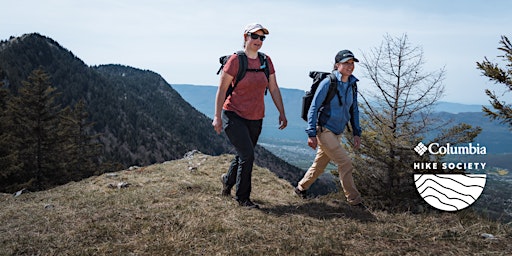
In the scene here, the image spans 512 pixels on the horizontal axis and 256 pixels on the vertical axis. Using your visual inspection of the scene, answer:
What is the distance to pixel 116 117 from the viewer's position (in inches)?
3297

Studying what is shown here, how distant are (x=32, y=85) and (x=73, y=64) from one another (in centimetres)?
8407

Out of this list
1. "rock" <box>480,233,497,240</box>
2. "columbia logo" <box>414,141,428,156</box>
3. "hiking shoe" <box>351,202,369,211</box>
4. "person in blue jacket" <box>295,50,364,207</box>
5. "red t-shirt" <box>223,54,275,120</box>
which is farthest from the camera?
"columbia logo" <box>414,141,428,156</box>

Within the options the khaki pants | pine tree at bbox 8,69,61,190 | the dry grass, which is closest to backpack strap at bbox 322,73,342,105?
the khaki pants

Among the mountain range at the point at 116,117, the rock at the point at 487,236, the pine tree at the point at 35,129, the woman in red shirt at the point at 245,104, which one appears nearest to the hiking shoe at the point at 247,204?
the woman in red shirt at the point at 245,104

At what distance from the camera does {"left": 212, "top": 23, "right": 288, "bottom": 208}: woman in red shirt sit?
5.47 meters

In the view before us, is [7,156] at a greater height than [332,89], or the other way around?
[332,89]

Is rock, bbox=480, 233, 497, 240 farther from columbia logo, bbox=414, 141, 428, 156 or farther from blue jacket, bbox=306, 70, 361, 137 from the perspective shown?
columbia logo, bbox=414, 141, 428, 156

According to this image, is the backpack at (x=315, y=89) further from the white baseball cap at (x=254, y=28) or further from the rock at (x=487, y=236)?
the rock at (x=487, y=236)

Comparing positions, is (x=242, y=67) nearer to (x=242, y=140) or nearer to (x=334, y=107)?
(x=242, y=140)

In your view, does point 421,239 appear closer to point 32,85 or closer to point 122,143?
point 32,85

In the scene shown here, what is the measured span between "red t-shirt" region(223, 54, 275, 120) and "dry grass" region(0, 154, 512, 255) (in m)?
1.63

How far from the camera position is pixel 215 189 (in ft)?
24.2

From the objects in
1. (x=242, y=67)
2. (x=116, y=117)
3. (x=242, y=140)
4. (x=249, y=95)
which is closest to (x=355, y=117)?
(x=249, y=95)

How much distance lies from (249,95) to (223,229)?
219 cm
